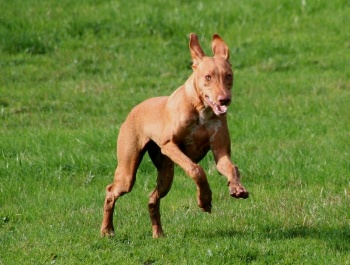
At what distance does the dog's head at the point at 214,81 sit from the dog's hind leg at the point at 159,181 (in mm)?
967

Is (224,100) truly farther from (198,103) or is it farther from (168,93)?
(168,93)

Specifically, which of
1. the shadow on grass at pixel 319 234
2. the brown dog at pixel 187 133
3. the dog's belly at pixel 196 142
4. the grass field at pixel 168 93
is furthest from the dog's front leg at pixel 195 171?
the shadow on grass at pixel 319 234

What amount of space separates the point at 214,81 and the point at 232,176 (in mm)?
712

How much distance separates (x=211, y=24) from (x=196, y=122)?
10.3m

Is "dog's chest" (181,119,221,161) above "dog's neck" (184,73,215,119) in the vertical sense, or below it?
below

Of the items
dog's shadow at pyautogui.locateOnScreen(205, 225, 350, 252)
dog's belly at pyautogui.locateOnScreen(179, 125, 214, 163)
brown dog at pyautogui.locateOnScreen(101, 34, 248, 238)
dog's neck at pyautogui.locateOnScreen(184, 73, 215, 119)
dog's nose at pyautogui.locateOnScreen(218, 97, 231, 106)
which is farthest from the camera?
dog's shadow at pyautogui.locateOnScreen(205, 225, 350, 252)

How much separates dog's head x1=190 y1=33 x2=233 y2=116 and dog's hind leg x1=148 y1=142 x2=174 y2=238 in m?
0.97

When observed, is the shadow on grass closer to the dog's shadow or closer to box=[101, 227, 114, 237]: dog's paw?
the dog's shadow

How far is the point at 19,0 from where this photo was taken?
1831 centimetres

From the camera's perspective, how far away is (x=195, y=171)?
24.2 ft

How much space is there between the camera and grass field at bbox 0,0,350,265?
803cm

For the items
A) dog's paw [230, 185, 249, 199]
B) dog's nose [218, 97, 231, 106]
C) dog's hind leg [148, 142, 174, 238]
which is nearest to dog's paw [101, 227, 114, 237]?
dog's hind leg [148, 142, 174, 238]

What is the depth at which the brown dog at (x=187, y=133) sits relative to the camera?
290 inches

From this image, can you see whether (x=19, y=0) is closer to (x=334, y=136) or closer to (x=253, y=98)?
(x=253, y=98)
